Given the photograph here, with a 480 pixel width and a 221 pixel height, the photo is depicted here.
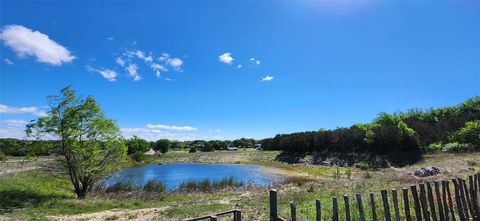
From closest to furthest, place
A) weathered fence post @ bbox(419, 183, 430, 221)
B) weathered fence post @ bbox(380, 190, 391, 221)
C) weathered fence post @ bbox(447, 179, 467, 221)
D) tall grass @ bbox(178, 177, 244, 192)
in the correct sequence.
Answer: weathered fence post @ bbox(380, 190, 391, 221) < weathered fence post @ bbox(419, 183, 430, 221) < weathered fence post @ bbox(447, 179, 467, 221) < tall grass @ bbox(178, 177, 244, 192)

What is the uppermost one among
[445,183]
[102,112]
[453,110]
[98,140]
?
[453,110]

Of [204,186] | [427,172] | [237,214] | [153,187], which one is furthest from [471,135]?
[237,214]

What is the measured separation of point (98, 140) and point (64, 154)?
218 cm

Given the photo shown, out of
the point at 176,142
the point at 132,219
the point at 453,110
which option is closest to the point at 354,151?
the point at 453,110

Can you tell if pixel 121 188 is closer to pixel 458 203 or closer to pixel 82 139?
pixel 82 139

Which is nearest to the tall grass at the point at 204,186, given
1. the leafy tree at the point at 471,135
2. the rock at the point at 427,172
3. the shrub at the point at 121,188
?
the shrub at the point at 121,188

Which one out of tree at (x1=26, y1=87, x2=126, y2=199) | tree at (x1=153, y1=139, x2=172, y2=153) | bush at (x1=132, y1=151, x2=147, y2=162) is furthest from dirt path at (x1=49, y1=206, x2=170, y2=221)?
tree at (x1=153, y1=139, x2=172, y2=153)

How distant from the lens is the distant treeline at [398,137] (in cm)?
4758

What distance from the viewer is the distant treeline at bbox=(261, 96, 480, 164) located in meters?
47.6

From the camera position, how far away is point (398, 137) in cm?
5022

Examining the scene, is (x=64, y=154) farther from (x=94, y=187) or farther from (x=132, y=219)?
(x=132, y=219)

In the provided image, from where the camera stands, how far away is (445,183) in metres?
7.83

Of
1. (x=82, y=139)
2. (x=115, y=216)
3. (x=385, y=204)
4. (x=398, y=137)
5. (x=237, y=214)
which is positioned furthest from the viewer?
(x=398, y=137)

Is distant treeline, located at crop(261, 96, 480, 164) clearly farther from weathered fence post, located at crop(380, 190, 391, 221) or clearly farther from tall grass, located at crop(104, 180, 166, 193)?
weathered fence post, located at crop(380, 190, 391, 221)
